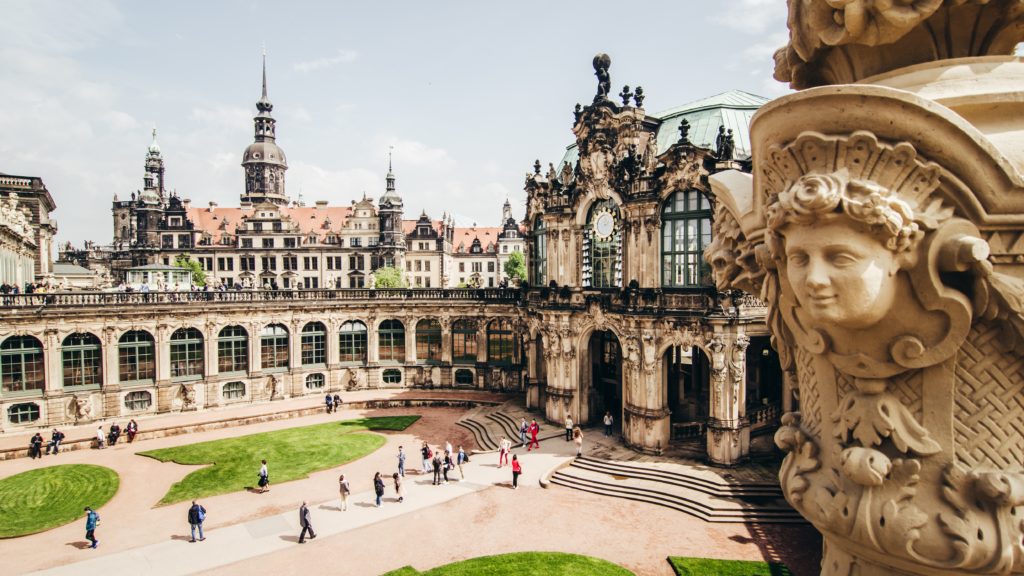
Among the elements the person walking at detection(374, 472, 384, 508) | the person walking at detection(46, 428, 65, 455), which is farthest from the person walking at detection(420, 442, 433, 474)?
the person walking at detection(46, 428, 65, 455)

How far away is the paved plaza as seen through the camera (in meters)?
19.5

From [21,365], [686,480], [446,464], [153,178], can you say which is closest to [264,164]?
[153,178]

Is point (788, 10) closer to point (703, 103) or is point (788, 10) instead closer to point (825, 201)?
point (825, 201)

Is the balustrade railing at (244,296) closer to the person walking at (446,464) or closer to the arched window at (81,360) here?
the arched window at (81,360)

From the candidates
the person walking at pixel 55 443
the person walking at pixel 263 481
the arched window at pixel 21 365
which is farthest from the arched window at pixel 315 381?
the person walking at pixel 263 481

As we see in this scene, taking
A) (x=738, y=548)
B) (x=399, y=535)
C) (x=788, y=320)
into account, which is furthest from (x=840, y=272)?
(x=399, y=535)

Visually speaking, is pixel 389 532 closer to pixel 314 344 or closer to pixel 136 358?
pixel 314 344

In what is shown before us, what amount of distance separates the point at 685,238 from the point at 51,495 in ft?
107

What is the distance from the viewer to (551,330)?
34500mm

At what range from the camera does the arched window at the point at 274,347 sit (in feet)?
145

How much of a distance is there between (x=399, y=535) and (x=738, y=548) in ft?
40.2

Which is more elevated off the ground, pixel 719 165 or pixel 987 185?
pixel 719 165

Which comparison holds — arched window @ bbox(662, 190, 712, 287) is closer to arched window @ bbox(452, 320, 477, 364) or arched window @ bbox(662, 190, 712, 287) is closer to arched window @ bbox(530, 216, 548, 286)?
arched window @ bbox(530, 216, 548, 286)

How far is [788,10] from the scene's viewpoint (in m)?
6.02
